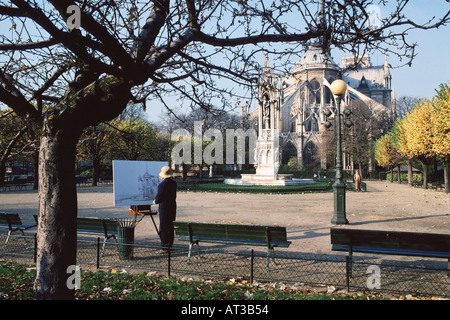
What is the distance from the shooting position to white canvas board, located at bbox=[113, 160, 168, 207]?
27.7ft

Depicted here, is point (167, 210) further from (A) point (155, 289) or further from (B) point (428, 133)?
(B) point (428, 133)

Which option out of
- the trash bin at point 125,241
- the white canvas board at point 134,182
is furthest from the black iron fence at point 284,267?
the white canvas board at point 134,182

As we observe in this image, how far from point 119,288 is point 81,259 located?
97.3 inches

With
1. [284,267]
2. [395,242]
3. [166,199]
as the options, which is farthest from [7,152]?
[395,242]

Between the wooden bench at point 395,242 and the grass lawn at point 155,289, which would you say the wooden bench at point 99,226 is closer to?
the grass lawn at point 155,289

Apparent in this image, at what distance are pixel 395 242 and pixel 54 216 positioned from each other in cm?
542

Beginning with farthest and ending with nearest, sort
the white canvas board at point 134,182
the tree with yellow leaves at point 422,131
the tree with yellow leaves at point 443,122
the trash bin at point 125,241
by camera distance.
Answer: the tree with yellow leaves at point 422,131, the tree with yellow leaves at point 443,122, the white canvas board at point 134,182, the trash bin at point 125,241

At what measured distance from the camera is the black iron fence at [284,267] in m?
5.58

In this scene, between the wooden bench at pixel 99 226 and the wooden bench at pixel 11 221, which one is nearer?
the wooden bench at pixel 99 226

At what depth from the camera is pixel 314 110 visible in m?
83.0

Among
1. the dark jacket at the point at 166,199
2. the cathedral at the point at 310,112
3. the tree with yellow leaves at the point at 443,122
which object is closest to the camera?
the dark jacket at the point at 166,199

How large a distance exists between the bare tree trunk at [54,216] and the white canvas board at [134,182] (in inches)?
169
